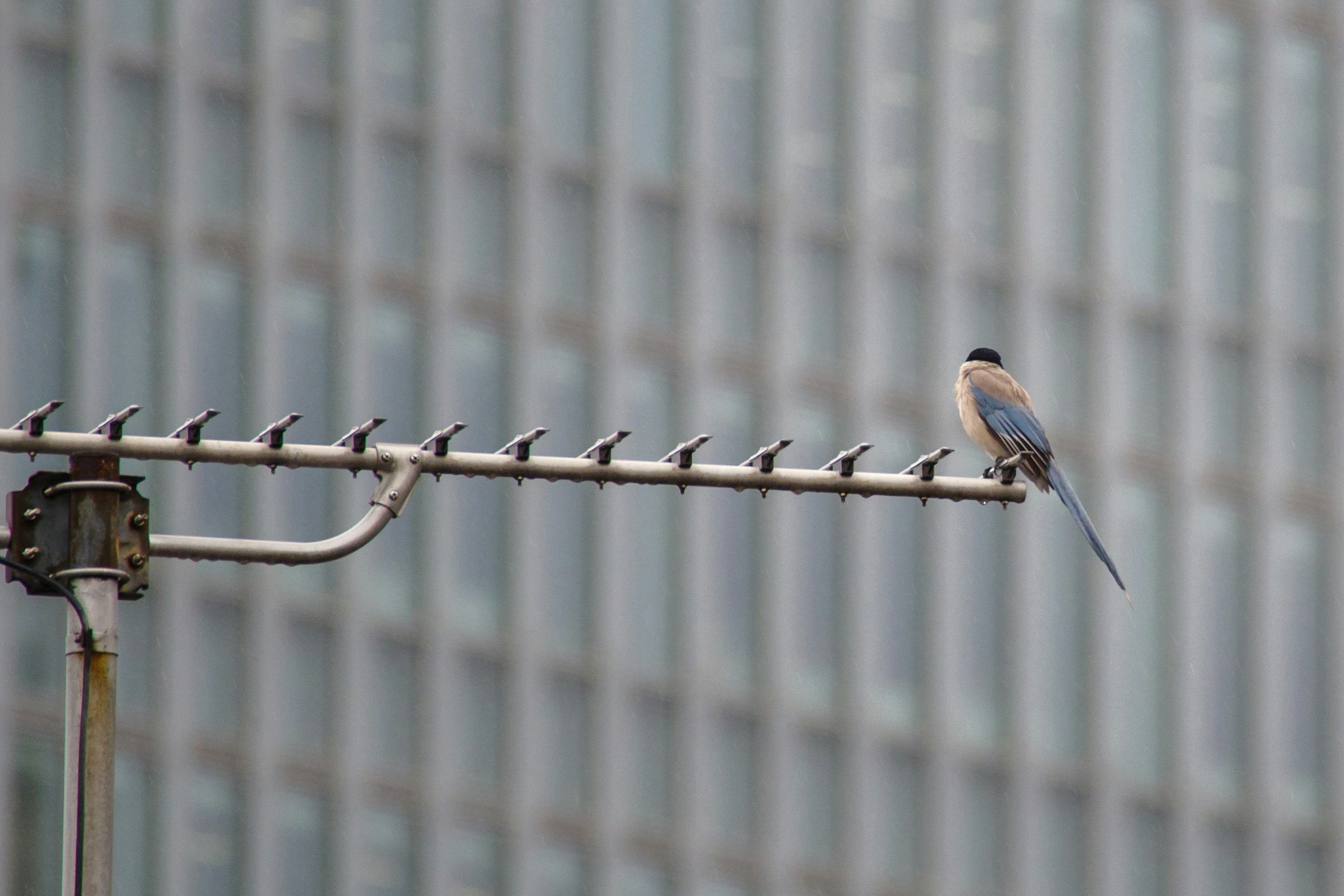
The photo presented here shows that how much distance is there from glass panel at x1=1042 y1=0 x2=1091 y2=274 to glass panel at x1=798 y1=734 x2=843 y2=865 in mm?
7668

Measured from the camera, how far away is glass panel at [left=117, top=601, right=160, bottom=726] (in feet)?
95.2

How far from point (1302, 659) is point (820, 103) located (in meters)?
10.5

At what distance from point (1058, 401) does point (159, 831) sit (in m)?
13.9

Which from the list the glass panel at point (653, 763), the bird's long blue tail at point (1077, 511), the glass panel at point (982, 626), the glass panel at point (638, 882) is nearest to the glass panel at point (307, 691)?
the glass panel at point (653, 763)

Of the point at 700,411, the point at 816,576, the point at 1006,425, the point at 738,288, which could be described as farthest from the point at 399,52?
the point at 1006,425

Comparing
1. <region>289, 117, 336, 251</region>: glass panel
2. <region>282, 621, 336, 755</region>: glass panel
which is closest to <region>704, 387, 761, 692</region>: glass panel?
<region>282, 621, 336, 755</region>: glass panel

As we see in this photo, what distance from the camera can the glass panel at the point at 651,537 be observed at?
105ft

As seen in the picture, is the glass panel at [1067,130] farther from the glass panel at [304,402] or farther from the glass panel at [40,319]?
the glass panel at [40,319]

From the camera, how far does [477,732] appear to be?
30.9m

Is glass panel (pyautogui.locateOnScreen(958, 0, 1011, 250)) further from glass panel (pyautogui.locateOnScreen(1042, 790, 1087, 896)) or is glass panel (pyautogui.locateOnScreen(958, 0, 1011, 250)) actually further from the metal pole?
the metal pole

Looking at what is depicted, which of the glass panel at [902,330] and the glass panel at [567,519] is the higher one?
the glass panel at [902,330]

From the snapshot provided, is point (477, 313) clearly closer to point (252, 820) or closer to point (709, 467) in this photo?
point (252, 820)

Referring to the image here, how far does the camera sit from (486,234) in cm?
3189

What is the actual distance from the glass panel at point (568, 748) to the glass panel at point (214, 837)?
405cm
